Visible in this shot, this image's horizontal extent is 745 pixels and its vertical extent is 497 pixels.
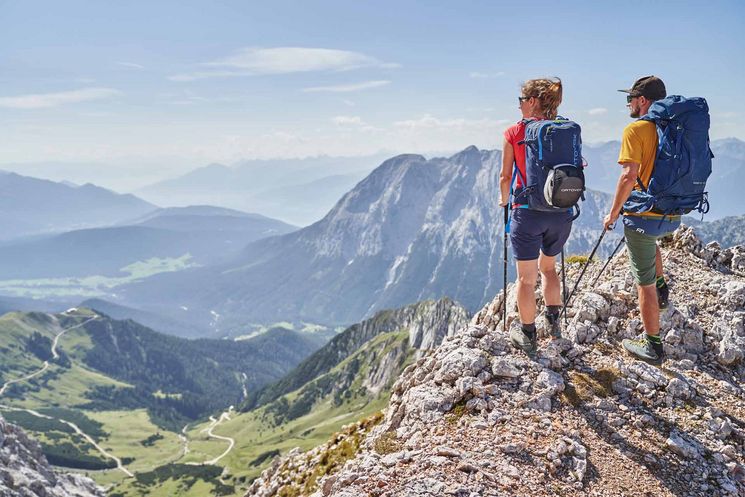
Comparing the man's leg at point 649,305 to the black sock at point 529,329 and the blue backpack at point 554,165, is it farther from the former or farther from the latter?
the blue backpack at point 554,165

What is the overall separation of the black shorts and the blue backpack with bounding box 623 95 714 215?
2.28 metres

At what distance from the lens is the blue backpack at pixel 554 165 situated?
1284cm

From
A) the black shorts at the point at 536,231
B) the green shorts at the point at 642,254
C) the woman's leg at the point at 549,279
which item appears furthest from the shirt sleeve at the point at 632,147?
the woman's leg at the point at 549,279

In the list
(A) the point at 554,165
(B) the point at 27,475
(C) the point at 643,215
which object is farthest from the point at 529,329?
(B) the point at 27,475

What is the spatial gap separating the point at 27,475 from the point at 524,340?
127 m

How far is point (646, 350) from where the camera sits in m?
15.5

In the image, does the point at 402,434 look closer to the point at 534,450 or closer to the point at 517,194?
the point at 534,450

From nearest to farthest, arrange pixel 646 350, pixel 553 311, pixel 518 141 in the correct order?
pixel 518 141, pixel 646 350, pixel 553 311

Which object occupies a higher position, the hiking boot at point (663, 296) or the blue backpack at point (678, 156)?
the blue backpack at point (678, 156)

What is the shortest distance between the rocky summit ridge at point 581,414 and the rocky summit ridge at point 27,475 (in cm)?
9992

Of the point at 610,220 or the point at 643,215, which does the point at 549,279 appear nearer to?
the point at 610,220

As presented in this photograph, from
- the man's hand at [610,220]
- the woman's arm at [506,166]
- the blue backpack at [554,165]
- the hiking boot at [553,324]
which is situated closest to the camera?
the blue backpack at [554,165]

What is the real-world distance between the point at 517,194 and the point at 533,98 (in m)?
2.70

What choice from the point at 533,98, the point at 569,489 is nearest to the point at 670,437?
the point at 569,489
